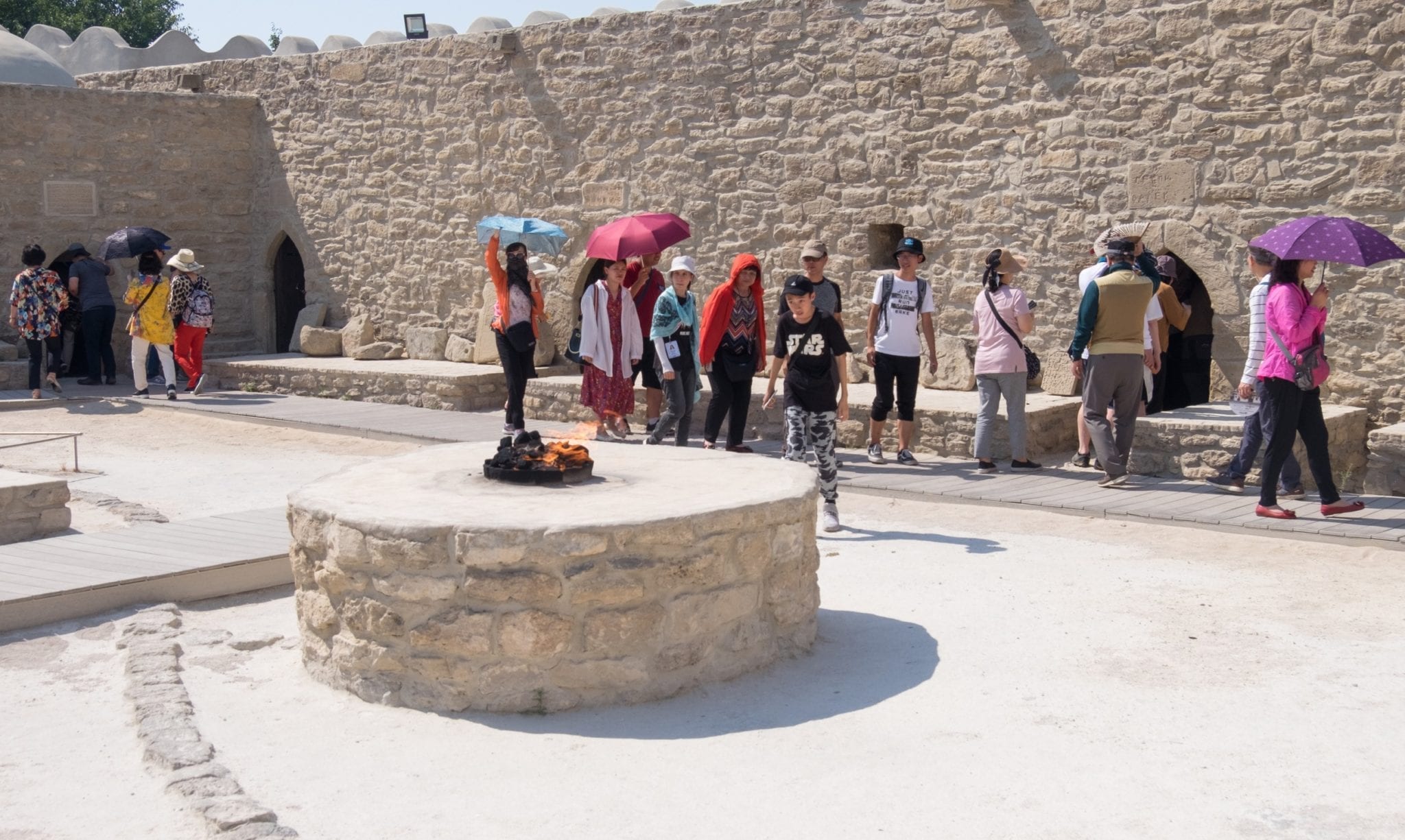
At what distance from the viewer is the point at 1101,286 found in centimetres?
856

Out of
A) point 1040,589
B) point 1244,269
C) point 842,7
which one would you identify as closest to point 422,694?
point 1040,589

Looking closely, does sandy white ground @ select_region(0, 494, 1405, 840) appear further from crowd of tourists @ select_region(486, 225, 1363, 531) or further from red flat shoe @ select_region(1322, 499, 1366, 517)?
crowd of tourists @ select_region(486, 225, 1363, 531)

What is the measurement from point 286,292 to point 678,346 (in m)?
8.57

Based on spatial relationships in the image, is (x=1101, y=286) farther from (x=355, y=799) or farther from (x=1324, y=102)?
(x=355, y=799)

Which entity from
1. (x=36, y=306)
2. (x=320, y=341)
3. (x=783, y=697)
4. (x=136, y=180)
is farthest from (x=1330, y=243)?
(x=136, y=180)

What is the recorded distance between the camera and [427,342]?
14664 mm

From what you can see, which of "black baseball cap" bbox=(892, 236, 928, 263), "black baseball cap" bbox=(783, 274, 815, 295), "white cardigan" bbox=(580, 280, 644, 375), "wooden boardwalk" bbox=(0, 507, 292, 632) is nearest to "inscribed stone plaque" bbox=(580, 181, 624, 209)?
"white cardigan" bbox=(580, 280, 644, 375)

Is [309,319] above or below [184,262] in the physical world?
below

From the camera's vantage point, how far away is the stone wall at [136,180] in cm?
1498

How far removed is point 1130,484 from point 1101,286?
123 cm

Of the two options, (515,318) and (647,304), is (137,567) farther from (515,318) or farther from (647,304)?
(647,304)

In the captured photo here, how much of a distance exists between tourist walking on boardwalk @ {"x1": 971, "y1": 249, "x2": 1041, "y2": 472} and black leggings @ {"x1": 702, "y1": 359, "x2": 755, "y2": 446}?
1.60 m

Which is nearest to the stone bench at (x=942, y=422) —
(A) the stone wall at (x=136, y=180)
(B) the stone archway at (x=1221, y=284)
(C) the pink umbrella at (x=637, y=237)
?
(B) the stone archway at (x=1221, y=284)

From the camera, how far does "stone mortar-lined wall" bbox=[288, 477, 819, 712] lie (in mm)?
4777
